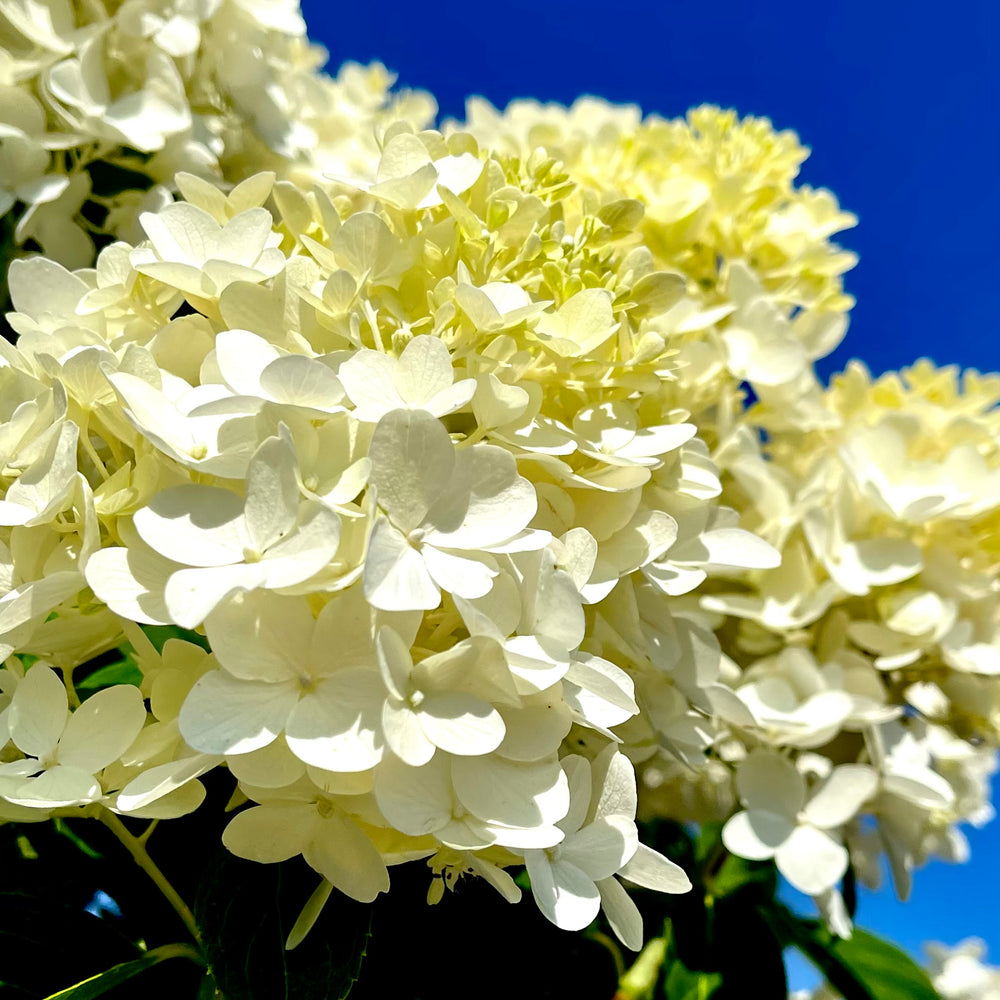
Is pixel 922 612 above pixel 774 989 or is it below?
above

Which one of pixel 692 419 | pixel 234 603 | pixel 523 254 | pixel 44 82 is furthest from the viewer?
pixel 692 419

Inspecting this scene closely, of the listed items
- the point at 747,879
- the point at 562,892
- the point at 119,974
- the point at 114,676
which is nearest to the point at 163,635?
the point at 114,676

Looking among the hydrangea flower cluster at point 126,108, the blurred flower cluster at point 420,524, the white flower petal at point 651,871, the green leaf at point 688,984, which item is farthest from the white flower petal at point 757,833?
the hydrangea flower cluster at point 126,108

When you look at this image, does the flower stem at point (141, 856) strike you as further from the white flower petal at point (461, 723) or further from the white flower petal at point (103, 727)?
the white flower petal at point (461, 723)

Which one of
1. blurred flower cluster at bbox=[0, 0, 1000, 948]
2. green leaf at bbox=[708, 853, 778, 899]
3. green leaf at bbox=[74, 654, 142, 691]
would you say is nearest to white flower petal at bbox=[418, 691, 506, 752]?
blurred flower cluster at bbox=[0, 0, 1000, 948]

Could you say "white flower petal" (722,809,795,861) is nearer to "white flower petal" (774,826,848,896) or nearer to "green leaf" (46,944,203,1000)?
"white flower petal" (774,826,848,896)

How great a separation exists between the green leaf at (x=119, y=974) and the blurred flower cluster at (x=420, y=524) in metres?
0.10

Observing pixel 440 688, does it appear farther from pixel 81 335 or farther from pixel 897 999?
pixel 897 999

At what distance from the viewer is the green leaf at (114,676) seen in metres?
0.51

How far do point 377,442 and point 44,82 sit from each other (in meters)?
0.45

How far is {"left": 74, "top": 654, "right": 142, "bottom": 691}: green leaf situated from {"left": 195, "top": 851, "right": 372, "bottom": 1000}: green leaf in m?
0.15

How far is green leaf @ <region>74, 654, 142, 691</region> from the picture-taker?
20.2 inches

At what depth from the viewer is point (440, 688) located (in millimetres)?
328

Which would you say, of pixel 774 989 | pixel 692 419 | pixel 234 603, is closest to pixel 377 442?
pixel 234 603
